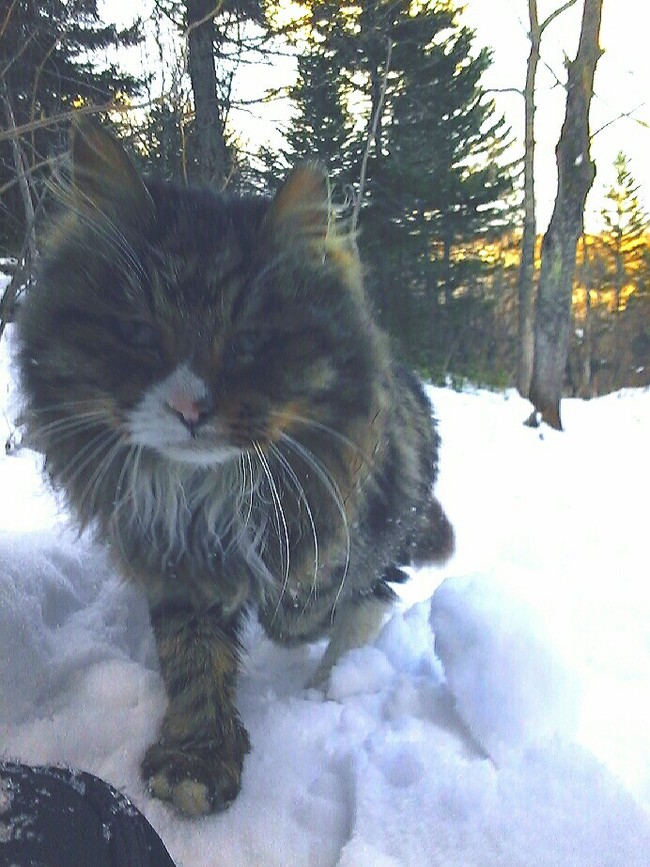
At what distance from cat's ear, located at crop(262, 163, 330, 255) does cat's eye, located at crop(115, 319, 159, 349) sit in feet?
1.19

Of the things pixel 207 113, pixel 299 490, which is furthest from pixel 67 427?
pixel 207 113

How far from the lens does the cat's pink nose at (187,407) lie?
1.22m

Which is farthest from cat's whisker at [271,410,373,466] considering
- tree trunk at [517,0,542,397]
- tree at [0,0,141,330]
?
tree trunk at [517,0,542,397]

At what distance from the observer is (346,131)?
22.7 ft

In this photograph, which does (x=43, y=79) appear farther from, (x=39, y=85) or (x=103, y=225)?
(x=103, y=225)

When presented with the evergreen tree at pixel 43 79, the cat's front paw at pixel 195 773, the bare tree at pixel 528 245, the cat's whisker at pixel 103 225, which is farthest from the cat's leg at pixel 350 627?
the bare tree at pixel 528 245

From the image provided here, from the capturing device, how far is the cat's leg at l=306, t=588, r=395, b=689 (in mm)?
1834

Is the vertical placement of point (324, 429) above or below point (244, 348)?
below

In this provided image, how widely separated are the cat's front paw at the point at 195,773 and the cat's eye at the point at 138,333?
840 mm

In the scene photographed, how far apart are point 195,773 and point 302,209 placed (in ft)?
4.10

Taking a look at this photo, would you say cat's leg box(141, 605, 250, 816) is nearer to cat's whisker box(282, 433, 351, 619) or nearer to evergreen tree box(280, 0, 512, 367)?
cat's whisker box(282, 433, 351, 619)

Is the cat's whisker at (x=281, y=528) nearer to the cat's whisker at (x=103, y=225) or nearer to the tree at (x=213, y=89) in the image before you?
the cat's whisker at (x=103, y=225)

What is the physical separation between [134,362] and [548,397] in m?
6.97

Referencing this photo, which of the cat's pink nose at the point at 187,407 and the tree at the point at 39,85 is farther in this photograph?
the tree at the point at 39,85
